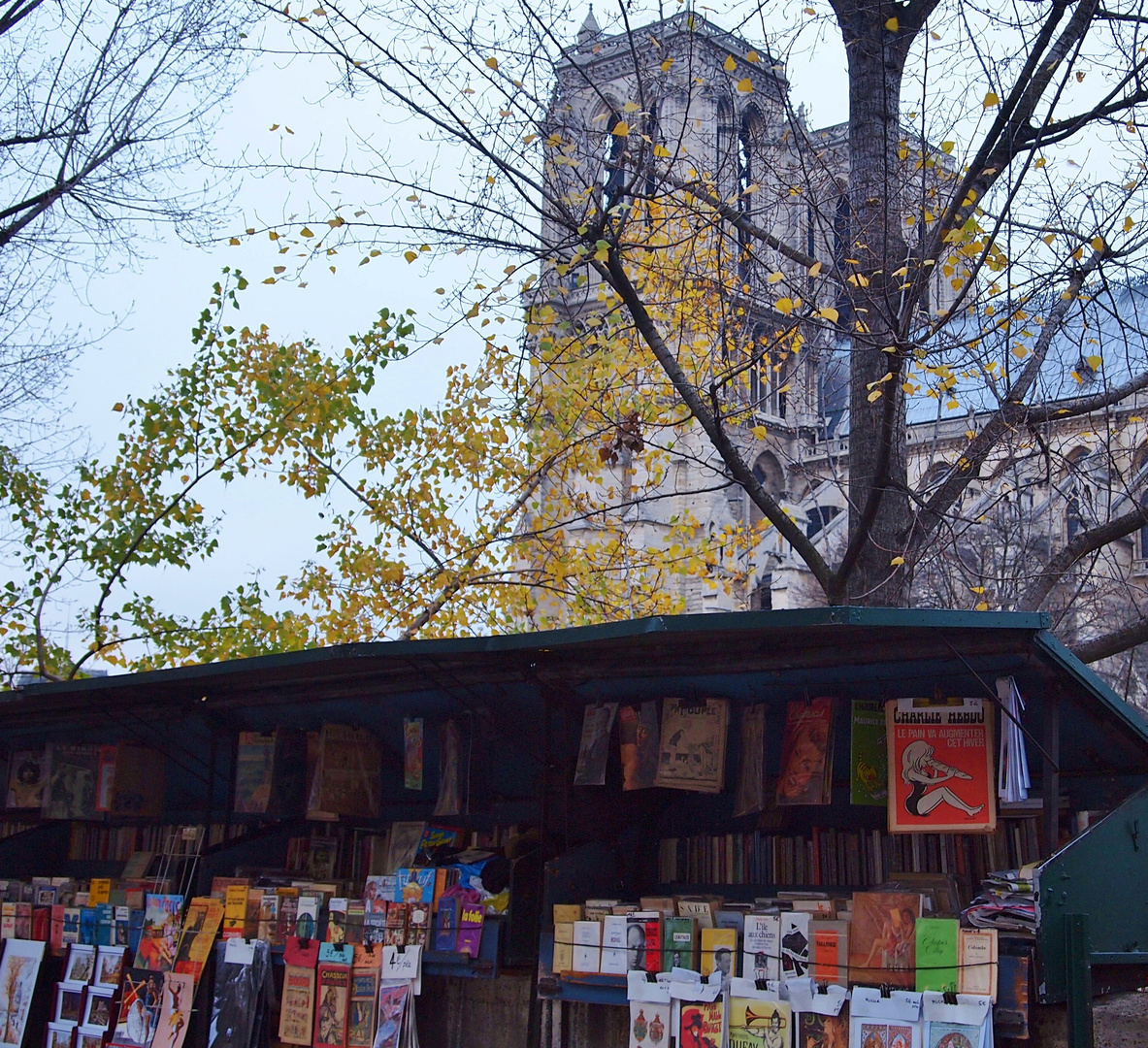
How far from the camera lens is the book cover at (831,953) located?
5.69 metres

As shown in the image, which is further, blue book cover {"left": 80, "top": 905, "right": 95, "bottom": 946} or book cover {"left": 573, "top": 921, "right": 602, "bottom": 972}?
blue book cover {"left": 80, "top": 905, "right": 95, "bottom": 946}

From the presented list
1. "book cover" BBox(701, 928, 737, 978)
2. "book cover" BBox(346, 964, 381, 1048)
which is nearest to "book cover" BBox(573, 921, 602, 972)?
"book cover" BBox(701, 928, 737, 978)

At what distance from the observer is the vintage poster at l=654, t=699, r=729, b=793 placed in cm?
676

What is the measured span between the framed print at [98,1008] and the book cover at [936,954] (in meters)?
5.04

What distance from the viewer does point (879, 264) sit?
31.1 feet

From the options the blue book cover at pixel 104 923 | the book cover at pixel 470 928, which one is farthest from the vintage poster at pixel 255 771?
the book cover at pixel 470 928

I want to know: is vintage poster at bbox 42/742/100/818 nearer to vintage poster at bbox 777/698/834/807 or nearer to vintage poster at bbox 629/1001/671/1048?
vintage poster at bbox 629/1001/671/1048

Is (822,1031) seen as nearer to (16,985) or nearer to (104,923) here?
(104,923)

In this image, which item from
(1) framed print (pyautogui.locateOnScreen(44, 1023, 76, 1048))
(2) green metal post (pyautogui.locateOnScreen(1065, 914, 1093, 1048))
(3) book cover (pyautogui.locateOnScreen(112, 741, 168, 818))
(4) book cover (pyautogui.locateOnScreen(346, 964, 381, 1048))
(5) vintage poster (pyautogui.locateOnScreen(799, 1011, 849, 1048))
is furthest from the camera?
(3) book cover (pyautogui.locateOnScreen(112, 741, 168, 818))

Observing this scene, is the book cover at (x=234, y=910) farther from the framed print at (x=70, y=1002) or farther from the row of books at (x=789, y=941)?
the row of books at (x=789, y=941)

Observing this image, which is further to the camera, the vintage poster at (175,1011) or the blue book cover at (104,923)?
the blue book cover at (104,923)

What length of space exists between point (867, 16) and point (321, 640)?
11.5m

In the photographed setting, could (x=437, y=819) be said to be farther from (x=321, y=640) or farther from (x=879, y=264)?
(x=321, y=640)

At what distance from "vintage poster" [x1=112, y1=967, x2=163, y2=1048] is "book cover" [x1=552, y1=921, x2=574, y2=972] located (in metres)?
2.71
